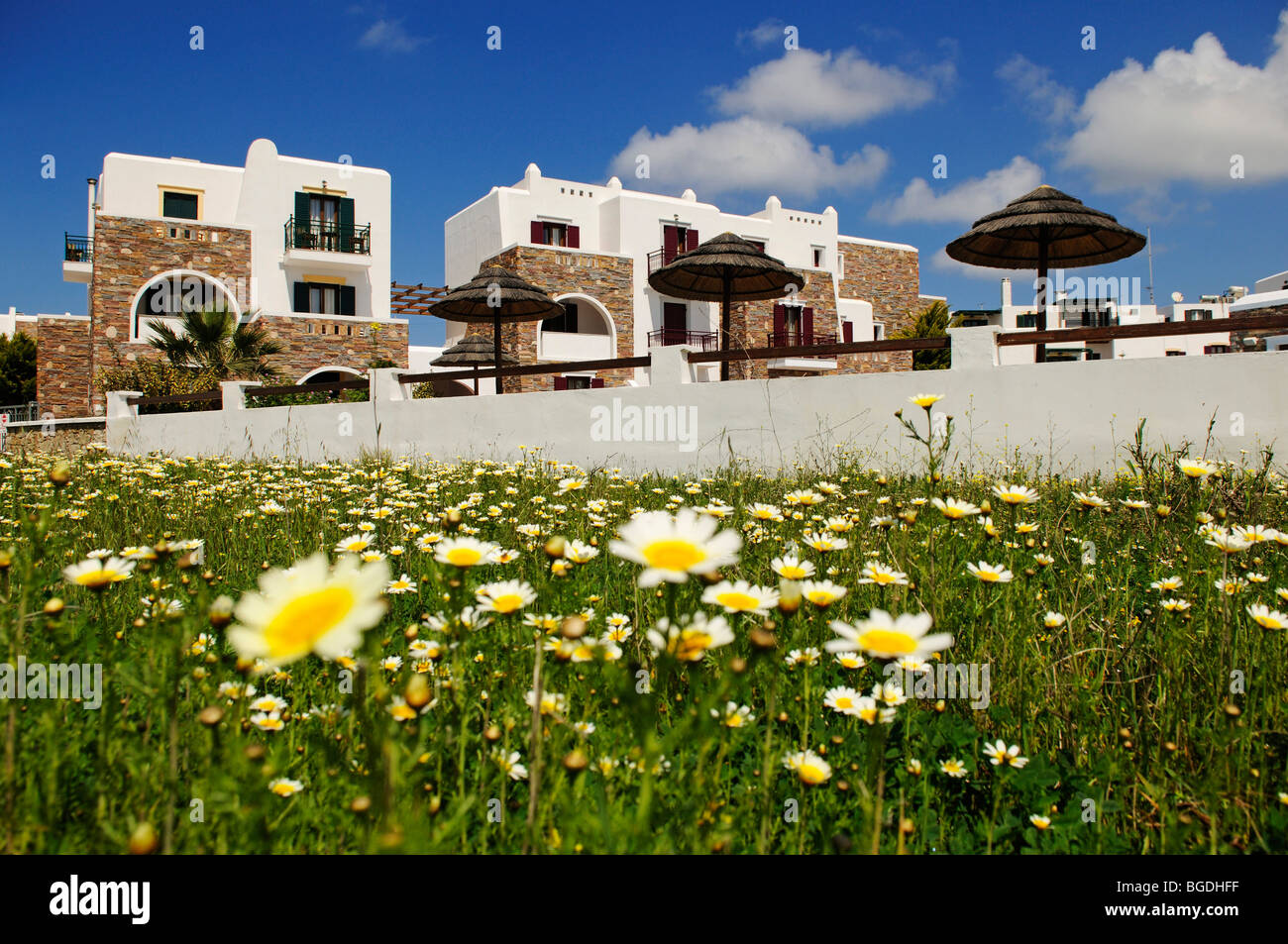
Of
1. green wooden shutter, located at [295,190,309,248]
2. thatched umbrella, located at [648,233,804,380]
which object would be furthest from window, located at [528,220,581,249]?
thatched umbrella, located at [648,233,804,380]

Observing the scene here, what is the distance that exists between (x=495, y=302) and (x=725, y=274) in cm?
451

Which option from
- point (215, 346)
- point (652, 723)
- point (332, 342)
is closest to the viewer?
point (652, 723)

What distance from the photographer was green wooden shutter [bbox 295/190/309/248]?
24.1 metres

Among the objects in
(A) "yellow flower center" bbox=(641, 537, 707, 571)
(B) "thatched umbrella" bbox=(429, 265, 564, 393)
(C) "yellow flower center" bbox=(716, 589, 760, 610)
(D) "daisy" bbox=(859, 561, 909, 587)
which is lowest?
(D) "daisy" bbox=(859, 561, 909, 587)

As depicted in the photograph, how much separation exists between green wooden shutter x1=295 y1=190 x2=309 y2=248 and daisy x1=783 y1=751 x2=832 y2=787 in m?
27.3

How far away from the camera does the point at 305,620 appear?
0.72 metres

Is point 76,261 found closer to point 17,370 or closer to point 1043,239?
point 17,370

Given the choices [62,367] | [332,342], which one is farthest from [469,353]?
[62,367]

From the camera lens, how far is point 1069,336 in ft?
23.6

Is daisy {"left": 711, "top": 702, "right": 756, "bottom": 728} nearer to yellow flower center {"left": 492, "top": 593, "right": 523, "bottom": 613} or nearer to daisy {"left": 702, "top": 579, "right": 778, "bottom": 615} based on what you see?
daisy {"left": 702, "top": 579, "right": 778, "bottom": 615}
